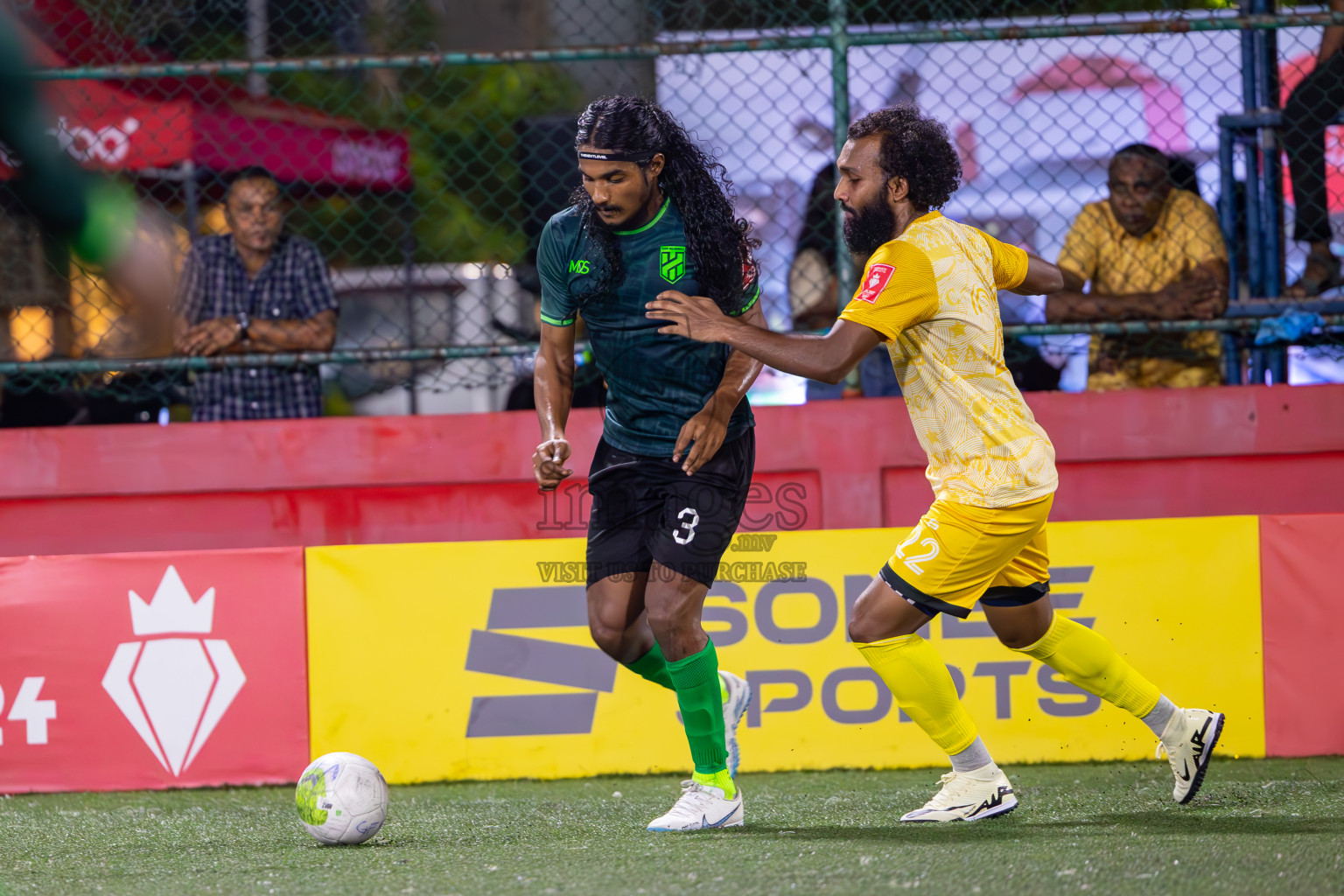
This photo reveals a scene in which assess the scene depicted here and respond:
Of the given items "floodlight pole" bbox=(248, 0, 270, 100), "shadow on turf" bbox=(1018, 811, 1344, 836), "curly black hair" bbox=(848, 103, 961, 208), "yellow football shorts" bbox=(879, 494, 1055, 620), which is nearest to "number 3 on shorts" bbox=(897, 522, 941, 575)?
"yellow football shorts" bbox=(879, 494, 1055, 620)

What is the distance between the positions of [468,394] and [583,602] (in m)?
5.78

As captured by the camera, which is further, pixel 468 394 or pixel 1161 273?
pixel 468 394

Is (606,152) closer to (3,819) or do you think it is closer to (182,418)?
(3,819)

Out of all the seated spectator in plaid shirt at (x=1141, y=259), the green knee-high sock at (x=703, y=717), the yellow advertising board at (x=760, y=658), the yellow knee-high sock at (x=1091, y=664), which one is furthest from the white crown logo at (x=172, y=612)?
the seated spectator in plaid shirt at (x=1141, y=259)

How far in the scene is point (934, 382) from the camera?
141 inches

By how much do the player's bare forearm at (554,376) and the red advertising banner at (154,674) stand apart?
173 centimetres

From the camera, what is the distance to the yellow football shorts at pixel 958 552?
354 centimetres

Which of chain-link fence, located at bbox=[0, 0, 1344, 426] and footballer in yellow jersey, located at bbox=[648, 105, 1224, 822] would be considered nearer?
footballer in yellow jersey, located at bbox=[648, 105, 1224, 822]

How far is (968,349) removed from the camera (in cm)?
354

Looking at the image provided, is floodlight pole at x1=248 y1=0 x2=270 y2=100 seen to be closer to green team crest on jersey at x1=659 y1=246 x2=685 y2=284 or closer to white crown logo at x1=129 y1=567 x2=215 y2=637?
white crown logo at x1=129 y1=567 x2=215 y2=637

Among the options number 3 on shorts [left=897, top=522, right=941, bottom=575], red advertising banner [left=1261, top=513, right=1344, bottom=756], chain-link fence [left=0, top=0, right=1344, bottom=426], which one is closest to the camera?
number 3 on shorts [left=897, top=522, right=941, bottom=575]

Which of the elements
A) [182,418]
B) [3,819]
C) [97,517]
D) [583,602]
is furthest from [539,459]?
[182,418]

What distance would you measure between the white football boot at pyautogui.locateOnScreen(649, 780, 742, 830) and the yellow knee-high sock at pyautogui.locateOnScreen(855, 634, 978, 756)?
59cm

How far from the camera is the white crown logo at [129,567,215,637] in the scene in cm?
507
